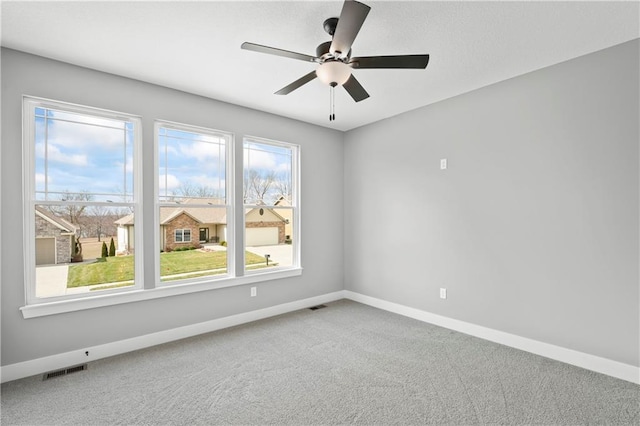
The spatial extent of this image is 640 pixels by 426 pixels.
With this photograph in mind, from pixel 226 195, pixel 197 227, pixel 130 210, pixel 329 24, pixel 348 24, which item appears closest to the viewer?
pixel 348 24

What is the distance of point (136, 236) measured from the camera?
10.6ft

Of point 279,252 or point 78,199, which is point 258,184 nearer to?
point 279,252

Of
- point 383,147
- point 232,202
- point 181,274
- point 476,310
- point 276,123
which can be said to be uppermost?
point 276,123

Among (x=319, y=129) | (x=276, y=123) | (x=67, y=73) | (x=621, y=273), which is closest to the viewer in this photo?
(x=621, y=273)

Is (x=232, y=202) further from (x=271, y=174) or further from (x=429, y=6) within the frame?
(x=429, y=6)

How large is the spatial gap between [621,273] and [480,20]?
2332 millimetres

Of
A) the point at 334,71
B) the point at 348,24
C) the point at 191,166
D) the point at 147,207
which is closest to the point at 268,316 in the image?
the point at 147,207

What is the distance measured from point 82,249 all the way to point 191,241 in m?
1.02

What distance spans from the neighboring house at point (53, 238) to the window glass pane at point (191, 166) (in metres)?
0.86

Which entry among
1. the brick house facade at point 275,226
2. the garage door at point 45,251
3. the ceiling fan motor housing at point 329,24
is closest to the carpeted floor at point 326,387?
the garage door at point 45,251

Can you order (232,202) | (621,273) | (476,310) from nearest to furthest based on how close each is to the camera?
1. (621,273)
2. (476,310)
3. (232,202)

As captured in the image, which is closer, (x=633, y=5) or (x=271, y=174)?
(x=633, y=5)

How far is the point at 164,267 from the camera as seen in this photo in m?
3.43

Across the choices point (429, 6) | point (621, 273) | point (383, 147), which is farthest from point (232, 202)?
point (621, 273)
